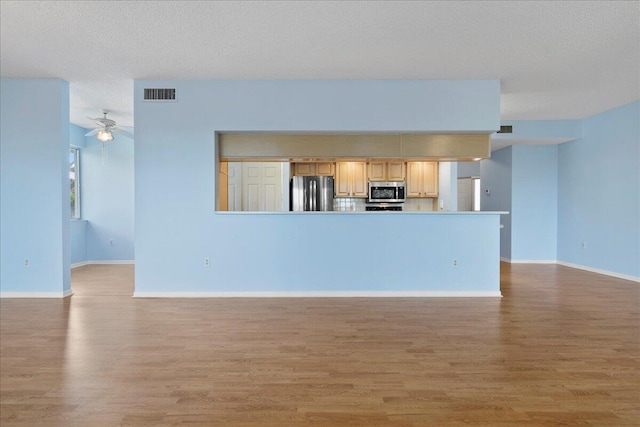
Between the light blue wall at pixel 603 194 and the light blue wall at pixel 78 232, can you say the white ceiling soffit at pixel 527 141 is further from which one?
the light blue wall at pixel 78 232

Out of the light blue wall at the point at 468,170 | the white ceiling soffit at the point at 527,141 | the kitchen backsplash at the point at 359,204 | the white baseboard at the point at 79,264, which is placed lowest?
the white baseboard at the point at 79,264

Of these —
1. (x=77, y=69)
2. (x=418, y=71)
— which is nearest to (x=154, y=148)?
(x=77, y=69)

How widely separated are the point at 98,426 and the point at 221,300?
2.70 metres

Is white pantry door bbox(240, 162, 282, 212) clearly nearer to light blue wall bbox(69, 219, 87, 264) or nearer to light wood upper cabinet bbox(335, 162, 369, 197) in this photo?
light wood upper cabinet bbox(335, 162, 369, 197)

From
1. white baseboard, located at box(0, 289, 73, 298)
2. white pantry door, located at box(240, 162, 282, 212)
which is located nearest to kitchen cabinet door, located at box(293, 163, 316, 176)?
white pantry door, located at box(240, 162, 282, 212)

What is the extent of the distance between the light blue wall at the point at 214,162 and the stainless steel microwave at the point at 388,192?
10.5 ft

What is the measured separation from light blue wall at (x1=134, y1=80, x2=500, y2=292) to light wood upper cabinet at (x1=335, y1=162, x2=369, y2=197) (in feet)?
10.5

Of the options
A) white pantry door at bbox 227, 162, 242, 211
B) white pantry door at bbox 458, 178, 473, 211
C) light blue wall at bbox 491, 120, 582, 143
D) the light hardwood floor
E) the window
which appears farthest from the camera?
white pantry door at bbox 458, 178, 473, 211

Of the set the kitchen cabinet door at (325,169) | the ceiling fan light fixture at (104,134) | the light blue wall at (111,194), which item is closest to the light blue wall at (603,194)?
the kitchen cabinet door at (325,169)

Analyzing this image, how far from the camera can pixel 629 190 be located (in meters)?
6.00

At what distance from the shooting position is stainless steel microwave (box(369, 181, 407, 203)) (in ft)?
26.2

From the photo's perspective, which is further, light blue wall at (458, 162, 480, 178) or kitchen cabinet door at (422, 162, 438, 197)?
light blue wall at (458, 162, 480, 178)

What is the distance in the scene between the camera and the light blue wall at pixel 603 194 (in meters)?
5.93

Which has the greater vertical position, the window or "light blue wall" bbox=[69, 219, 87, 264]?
the window
